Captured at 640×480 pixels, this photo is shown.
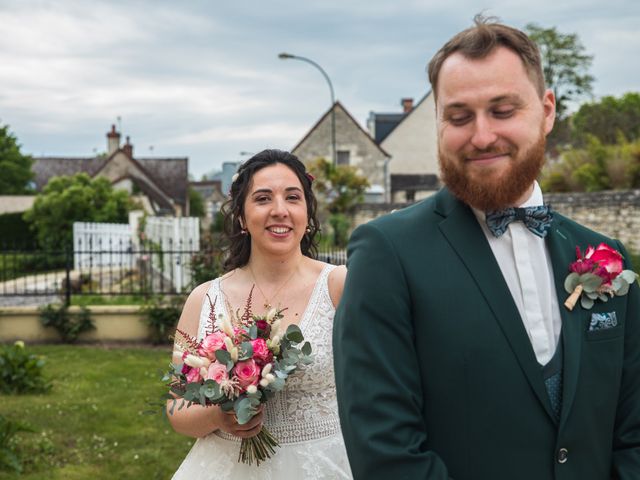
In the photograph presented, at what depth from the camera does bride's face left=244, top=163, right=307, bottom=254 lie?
12.0 feet

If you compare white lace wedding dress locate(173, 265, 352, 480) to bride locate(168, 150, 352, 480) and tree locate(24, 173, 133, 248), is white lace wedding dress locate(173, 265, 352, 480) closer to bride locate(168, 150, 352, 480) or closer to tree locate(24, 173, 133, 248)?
bride locate(168, 150, 352, 480)

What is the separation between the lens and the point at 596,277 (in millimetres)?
2055

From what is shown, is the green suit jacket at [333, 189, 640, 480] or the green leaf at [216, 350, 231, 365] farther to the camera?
the green leaf at [216, 350, 231, 365]

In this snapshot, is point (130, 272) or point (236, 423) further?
point (130, 272)

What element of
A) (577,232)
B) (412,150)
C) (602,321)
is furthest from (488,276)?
(412,150)

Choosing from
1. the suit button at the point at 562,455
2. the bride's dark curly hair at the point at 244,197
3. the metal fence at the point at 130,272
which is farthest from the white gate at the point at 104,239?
the suit button at the point at 562,455

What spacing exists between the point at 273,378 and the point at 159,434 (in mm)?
5056

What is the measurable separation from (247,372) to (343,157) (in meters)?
41.7

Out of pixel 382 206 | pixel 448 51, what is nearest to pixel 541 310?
pixel 448 51

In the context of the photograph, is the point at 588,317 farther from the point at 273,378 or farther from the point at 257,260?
the point at 257,260

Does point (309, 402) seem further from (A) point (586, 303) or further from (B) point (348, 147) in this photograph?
(B) point (348, 147)

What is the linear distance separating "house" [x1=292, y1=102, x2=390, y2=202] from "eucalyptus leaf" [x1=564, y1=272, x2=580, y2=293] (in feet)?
133

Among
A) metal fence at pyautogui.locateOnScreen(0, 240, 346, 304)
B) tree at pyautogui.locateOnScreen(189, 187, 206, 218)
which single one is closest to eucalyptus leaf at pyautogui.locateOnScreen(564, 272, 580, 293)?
metal fence at pyautogui.locateOnScreen(0, 240, 346, 304)

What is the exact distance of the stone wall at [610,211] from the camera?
50.2 ft
